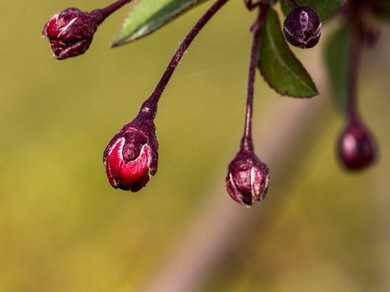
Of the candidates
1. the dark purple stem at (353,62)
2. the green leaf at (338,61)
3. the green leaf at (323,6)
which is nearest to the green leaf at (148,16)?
the green leaf at (323,6)

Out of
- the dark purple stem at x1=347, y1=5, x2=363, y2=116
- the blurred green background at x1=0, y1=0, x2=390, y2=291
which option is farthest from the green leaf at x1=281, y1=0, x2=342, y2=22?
the blurred green background at x1=0, y1=0, x2=390, y2=291

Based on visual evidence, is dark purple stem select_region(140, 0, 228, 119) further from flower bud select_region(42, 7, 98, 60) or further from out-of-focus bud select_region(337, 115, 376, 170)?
out-of-focus bud select_region(337, 115, 376, 170)

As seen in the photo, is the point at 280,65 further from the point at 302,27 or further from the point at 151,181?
the point at 151,181

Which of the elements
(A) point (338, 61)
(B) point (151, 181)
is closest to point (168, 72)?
(A) point (338, 61)

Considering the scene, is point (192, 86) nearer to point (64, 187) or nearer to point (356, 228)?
point (64, 187)

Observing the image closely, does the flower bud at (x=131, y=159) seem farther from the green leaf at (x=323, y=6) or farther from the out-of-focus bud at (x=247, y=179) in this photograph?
the green leaf at (x=323, y=6)

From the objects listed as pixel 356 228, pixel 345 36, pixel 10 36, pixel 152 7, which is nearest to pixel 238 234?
pixel 345 36
